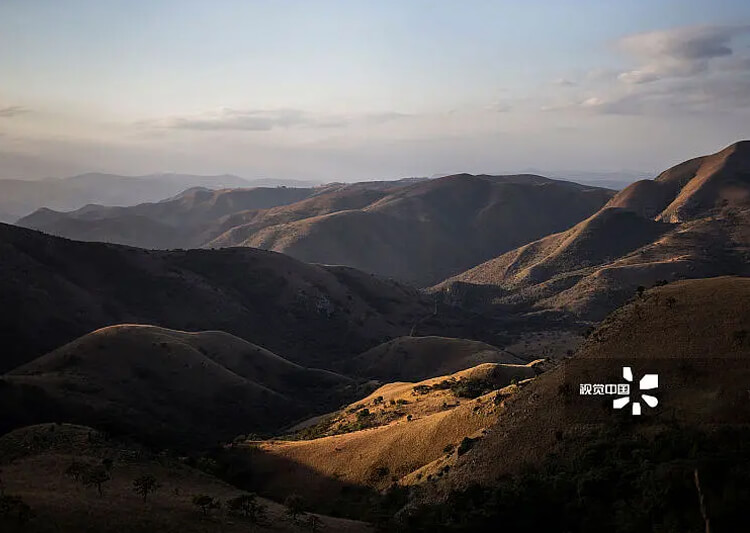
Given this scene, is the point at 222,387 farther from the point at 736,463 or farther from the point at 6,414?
the point at 736,463

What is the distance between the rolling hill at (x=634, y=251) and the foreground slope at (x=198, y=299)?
25703mm

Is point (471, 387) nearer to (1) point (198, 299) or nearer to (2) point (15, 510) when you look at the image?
(2) point (15, 510)

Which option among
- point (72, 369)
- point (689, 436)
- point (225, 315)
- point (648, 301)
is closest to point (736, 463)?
point (689, 436)

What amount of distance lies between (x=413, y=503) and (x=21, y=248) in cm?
9332

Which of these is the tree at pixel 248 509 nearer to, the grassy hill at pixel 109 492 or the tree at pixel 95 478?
the grassy hill at pixel 109 492

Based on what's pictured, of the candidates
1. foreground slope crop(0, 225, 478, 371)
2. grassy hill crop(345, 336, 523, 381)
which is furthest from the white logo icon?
foreground slope crop(0, 225, 478, 371)

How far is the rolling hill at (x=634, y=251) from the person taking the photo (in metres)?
122

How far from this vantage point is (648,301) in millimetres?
32250

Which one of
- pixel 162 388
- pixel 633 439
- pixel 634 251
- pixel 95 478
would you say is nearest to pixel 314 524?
pixel 95 478

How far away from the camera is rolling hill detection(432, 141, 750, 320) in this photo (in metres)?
122

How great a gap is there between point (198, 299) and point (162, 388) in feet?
150

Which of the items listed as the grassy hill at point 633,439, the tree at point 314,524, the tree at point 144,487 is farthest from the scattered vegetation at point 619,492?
the tree at point 144,487

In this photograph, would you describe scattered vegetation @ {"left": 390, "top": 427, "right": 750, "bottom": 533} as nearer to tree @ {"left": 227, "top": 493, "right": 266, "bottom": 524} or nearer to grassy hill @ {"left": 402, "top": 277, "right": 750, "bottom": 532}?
grassy hill @ {"left": 402, "top": 277, "right": 750, "bottom": 532}

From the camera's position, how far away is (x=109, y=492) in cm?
2473
